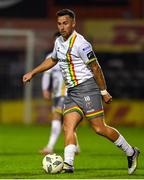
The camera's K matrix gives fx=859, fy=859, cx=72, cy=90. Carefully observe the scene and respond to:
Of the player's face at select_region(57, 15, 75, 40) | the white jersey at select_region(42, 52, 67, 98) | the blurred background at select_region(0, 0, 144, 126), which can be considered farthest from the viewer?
the blurred background at select_region(0, 0, 144, 126)

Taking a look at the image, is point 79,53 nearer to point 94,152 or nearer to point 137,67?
point 94,152

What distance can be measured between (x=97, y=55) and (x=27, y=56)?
7.27 ft

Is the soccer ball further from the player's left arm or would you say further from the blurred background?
the blurred background

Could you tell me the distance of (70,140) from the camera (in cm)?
1099

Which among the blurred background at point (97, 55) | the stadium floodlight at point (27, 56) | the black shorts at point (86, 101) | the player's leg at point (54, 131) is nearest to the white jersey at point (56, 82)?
the player's leg at point (54, 131)

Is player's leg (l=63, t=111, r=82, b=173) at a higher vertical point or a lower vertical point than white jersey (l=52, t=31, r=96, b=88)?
lower

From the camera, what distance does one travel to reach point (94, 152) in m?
15.9

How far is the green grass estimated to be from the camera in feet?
36.3

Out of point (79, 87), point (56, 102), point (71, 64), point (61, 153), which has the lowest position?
point (61, 153)

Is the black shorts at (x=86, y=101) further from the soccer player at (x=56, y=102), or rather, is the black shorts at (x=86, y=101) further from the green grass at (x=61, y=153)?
the soccer player at (x=56, y=102)

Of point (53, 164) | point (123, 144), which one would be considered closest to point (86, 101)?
point (123, 144)

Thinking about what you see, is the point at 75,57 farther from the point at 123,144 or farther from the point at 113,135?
the point at 123,144

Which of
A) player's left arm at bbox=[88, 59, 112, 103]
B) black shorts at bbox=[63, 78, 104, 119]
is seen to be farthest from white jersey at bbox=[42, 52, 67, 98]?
player's left arm at bbox=[88, 59, 112, 103]

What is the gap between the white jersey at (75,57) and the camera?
36.0 ft
